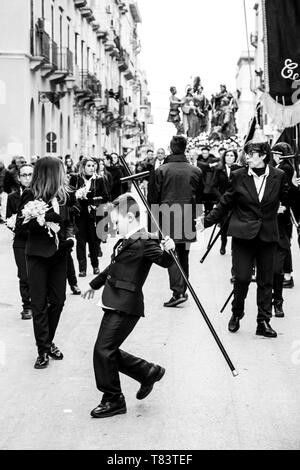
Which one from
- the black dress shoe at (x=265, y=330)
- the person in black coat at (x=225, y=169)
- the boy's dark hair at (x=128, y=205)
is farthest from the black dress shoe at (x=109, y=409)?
the person in black coat at (x=225, y=169)

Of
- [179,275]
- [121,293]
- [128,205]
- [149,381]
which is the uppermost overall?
[128,205]

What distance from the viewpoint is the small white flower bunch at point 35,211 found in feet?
23.9

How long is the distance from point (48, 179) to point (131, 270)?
A: 1764mm

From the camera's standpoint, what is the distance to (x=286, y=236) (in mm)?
10203

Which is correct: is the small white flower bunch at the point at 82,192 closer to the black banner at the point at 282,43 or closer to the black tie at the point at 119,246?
the black banner at the point at 282,43

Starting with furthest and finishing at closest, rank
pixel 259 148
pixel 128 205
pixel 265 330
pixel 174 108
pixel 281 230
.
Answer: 1. pixel 174 108
2. pixel 281 230
3. pixel 265 330
4. pixel 259 148
5. pixel 128 205

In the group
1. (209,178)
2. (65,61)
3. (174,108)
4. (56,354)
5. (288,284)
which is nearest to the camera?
(56,354)

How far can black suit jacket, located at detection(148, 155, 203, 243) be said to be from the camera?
10406 millimetres

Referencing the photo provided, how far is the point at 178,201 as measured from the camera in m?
10.5

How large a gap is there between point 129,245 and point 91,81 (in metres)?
39.9

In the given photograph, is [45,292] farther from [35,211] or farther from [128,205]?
[128,205]

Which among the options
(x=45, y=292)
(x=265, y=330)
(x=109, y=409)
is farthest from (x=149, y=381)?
(x=265, y=330)

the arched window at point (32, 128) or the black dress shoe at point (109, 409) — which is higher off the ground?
the arched window at point (32, 128)

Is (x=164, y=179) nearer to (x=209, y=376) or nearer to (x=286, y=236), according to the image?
(x=286, y=236)
